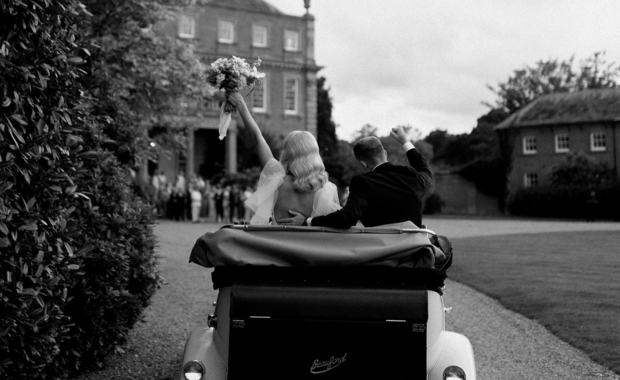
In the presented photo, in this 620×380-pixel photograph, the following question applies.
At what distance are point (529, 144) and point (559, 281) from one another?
46.0 metres

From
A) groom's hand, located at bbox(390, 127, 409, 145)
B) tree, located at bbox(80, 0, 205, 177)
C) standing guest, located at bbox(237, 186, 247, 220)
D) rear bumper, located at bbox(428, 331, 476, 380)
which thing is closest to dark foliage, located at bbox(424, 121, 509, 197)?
standing guest, located at bbox(237, 186, 247, 220)

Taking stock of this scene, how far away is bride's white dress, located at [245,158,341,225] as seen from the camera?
499 centimetres

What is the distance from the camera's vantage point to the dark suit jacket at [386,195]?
4613 mm

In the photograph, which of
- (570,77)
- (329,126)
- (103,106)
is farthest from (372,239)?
(570,77)

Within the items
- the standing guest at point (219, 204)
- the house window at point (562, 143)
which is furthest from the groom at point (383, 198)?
the house window at point (562, 143)

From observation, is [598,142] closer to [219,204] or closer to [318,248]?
[219,204]

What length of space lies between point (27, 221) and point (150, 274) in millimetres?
3098

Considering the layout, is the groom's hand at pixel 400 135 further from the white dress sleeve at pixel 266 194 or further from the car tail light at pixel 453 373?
the car tail light at pixel 453 373

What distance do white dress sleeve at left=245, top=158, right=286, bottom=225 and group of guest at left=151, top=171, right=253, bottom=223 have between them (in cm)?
3104

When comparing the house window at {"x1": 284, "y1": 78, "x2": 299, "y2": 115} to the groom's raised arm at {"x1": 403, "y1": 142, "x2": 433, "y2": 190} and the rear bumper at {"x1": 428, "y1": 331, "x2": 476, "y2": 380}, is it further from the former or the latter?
the rear bumper at {"x1": 428, "y1": 331, "x2": 476, "y2": 380}

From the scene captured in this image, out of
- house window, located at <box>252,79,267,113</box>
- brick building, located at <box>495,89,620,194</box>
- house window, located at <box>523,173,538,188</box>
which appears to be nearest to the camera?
house window, located at <box>252,79,267,113</box>

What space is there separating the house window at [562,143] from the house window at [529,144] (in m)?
1.81

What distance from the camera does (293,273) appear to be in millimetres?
4234

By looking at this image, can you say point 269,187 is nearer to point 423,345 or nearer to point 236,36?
point 423,345
